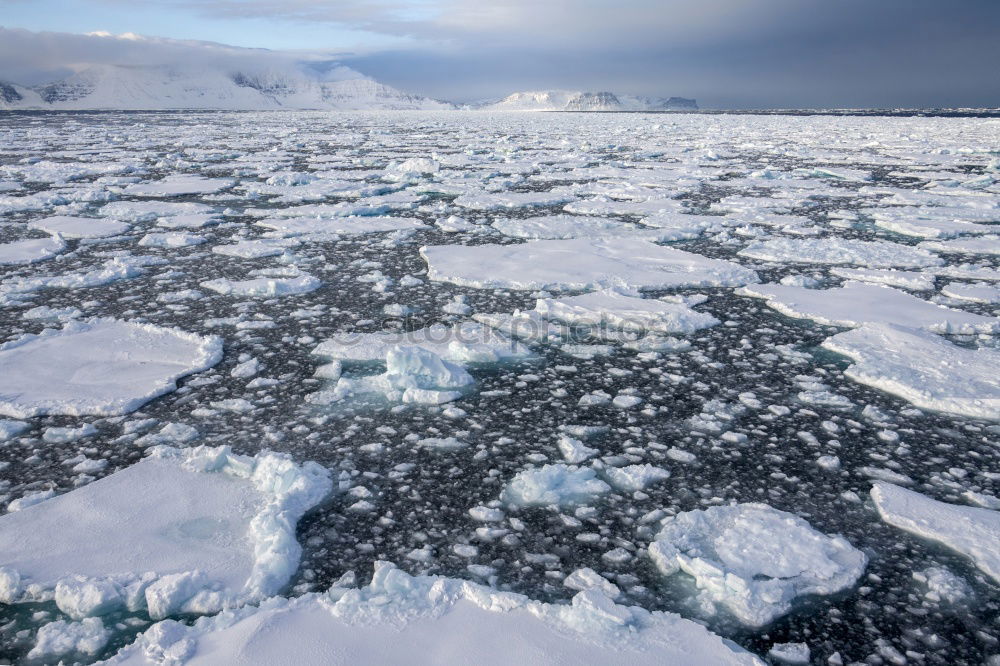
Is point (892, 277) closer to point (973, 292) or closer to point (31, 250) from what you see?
point (973, 292)

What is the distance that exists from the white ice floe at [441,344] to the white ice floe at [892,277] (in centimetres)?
292

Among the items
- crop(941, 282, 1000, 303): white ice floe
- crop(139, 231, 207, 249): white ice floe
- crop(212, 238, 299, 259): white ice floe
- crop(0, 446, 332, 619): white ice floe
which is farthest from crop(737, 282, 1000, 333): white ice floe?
crop(139, 231, 207, 249): white ice floe

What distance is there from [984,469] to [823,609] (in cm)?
113

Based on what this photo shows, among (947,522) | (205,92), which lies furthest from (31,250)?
(205,92)

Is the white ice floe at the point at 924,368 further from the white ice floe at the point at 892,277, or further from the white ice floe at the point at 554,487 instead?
the white ice floe at the point at 554,487

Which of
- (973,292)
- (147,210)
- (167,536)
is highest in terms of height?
(973,292)

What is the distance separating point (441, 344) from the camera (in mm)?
3480

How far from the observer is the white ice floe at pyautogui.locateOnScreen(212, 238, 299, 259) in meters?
5.45

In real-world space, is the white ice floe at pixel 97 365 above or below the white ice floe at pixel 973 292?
below

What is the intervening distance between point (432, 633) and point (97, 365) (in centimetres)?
247

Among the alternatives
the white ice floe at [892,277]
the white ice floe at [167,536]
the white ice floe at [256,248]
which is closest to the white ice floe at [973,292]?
the white ice floe at [892,277]

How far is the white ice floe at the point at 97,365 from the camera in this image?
109 inches

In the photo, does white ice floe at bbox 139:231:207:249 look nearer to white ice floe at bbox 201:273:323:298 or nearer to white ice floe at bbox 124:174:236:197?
white ice floe at bbox 201:273:323:298

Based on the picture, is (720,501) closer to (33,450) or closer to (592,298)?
(592,298)
